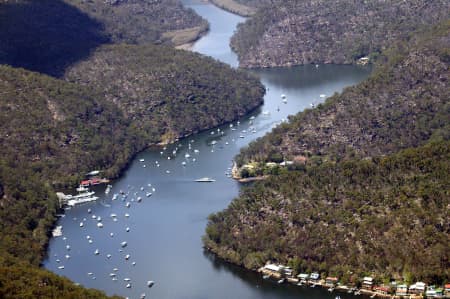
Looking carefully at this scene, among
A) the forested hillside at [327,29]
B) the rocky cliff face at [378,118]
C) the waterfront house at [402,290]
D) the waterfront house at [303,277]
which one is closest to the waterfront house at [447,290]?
the waterfront house at [402,290]

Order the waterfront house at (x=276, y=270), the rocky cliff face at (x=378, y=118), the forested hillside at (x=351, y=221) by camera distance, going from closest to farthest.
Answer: the forested hillside at (x=351, y=221)
the waterfront house at (x=276, y=270)
the rocky cliff face at (x=378, y=118)

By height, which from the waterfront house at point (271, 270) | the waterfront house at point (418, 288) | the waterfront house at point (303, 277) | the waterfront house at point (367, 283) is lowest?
the waterfront house at point (271, 270)

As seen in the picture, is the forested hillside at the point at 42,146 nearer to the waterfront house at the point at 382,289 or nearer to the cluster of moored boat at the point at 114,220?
the cluster of moored boat at the point at 114,220

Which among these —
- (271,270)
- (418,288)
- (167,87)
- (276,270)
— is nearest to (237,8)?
(167,87)

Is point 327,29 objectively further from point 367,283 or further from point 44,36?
point 367,283

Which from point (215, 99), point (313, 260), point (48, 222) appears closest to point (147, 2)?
point (215, 99)

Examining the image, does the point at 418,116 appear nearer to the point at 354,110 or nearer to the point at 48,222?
the point at 354,110
